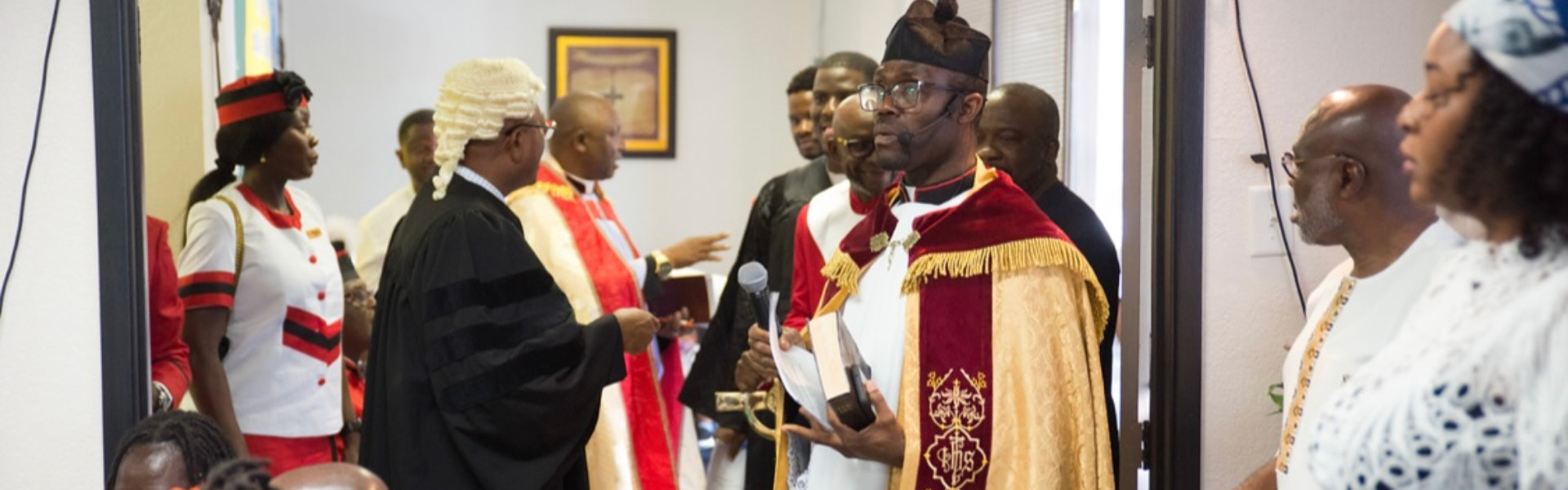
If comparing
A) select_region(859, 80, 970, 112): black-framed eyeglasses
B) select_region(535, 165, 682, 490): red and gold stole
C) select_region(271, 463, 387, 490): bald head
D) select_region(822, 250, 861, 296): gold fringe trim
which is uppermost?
select_region(859, 80, 970, 112): black-framed eyeglasses

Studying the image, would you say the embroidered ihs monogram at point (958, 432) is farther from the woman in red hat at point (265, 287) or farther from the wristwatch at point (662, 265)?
the wristwatch at point (662, 265)

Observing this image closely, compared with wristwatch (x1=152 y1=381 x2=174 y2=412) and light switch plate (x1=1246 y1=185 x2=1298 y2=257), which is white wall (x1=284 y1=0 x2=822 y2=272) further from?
light switch plate (x1=1246 y1=185 x2=1298 y2=257)

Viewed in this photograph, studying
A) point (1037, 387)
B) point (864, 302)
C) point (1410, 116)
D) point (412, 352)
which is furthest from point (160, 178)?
point (1410, 116)

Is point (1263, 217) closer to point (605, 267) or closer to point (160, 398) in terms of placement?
point (605, 267)

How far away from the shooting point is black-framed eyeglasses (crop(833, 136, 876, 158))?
388 cm

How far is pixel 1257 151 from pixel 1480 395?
192 centimetres

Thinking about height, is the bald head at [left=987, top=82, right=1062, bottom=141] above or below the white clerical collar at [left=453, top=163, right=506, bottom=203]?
above

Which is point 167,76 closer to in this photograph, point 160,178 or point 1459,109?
point 160,178

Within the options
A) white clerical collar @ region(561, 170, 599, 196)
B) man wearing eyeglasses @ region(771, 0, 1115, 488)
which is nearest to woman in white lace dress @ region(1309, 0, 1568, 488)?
man wearing eyeglasses @ region(771, 0, 1115, 488)

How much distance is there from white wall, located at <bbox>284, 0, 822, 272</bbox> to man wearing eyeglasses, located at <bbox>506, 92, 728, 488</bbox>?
3.01 metres

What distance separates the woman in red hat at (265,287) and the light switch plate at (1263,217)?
2.36 m

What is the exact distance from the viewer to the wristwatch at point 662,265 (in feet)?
15.4

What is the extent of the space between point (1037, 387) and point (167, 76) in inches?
116

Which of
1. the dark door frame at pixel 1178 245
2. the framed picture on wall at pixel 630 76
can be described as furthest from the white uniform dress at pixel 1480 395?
the framed picture on wall at pixel 630 76
